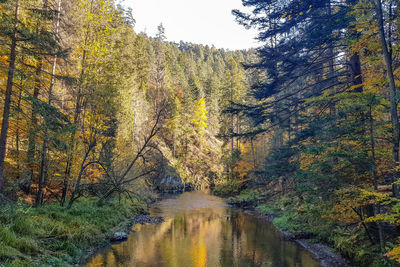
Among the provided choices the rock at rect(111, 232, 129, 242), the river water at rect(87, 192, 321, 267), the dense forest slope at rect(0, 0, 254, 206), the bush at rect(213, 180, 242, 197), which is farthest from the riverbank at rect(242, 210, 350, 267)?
the bush at rect(213, 180, 242, 197)

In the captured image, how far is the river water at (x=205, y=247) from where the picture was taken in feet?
35.0

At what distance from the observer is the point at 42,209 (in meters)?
10.9

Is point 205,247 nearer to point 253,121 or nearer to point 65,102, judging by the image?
point 253,121

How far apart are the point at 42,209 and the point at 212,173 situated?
3838 centimetres

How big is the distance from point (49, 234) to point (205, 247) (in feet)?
23.5

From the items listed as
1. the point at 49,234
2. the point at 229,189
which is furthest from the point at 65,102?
the point at 229,189

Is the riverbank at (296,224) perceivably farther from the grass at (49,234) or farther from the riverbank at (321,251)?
the grass at (49,234)

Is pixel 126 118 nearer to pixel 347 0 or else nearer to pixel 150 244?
pixel 150 244

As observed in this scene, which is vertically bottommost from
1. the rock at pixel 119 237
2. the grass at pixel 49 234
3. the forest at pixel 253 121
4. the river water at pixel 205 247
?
the river water at pixel 205 247

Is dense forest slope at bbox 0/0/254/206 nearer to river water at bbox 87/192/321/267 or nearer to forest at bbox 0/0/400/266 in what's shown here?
forest at bbox 0/0/400/266

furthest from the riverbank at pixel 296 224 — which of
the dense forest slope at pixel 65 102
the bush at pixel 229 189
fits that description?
the dense forest slope at pixel 65 102

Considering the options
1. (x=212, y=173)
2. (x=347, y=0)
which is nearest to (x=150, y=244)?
(x=347, y=0)

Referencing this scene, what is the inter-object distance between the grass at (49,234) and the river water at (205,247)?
102cm

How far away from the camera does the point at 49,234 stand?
30.9 ft
